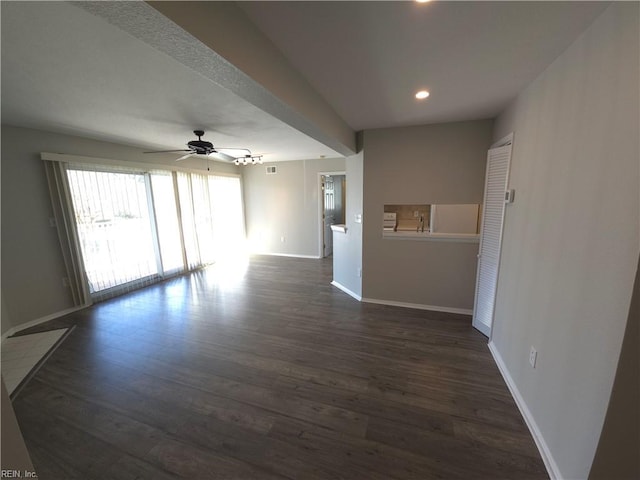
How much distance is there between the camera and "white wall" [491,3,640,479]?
3.47 feet

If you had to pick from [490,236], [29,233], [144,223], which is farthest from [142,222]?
[490,236]

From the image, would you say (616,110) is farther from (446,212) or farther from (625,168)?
(446,212)

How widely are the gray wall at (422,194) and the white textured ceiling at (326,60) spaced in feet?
1.01

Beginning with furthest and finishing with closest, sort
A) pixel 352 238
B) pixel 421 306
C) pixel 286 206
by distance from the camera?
pixel 286 206 → pixel 352 238 → pixel 421 306

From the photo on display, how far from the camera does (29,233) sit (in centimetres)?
317

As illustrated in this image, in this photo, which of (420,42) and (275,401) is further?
(275,401)

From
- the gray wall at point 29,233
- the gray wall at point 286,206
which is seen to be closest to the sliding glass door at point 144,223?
the gray wall at point 29,233

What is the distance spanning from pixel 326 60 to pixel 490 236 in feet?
7.87

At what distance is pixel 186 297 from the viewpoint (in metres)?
4.02

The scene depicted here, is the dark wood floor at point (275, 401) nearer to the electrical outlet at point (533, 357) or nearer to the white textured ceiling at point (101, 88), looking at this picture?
the electrical outlet at point (533, 357)

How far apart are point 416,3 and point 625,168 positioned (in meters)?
1.16

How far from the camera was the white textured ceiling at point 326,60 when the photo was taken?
121cm

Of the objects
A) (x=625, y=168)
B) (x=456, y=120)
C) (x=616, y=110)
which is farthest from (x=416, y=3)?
(x=456, y=120)

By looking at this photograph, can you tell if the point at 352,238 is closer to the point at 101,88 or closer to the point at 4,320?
the point at 101,88
